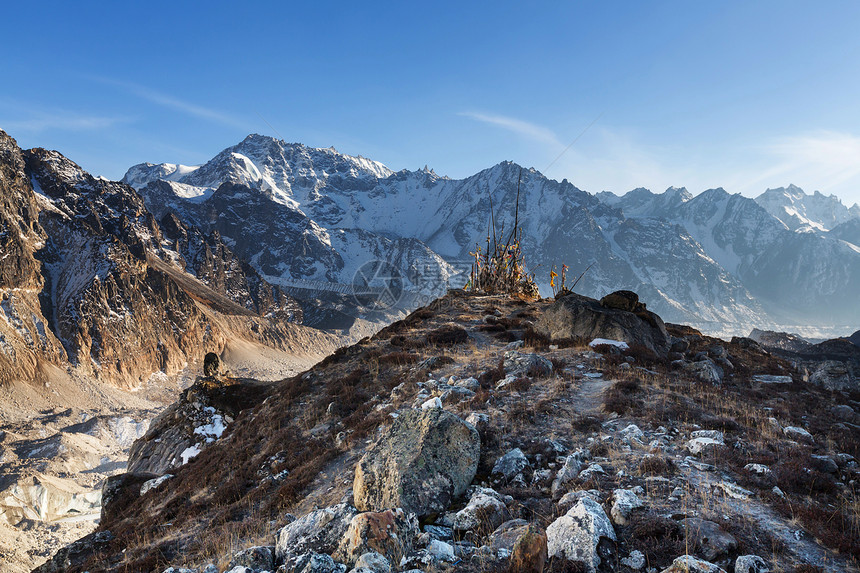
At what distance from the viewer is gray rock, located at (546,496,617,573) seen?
18.7 feet

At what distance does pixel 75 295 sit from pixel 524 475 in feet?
618

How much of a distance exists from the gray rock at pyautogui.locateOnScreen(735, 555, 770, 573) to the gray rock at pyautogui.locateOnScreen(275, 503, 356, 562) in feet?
17.9

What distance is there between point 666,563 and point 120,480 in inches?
897

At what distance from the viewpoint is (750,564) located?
5297mm

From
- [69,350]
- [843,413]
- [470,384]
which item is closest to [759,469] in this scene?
[470,384]

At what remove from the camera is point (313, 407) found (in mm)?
17812

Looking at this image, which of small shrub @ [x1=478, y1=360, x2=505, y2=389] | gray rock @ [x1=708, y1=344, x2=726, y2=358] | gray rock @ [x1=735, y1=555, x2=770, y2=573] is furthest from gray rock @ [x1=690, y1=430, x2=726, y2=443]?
gray rock @ [x1=708, y1=344, x2=726, y2=358]

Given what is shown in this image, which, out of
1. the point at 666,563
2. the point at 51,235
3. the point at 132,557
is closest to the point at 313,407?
the point at 132,557

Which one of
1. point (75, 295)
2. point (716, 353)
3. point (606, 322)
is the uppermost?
point (75, 295)

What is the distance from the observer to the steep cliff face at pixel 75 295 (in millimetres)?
132250

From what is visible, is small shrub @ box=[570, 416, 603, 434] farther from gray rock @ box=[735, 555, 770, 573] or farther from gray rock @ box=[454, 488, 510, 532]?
gray rock @ box=[735, 555, 770, 573]

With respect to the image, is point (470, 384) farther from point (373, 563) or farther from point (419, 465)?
point (373, 563)

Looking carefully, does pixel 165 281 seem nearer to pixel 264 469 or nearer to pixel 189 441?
pixel 189 441

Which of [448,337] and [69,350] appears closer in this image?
[448,337]
